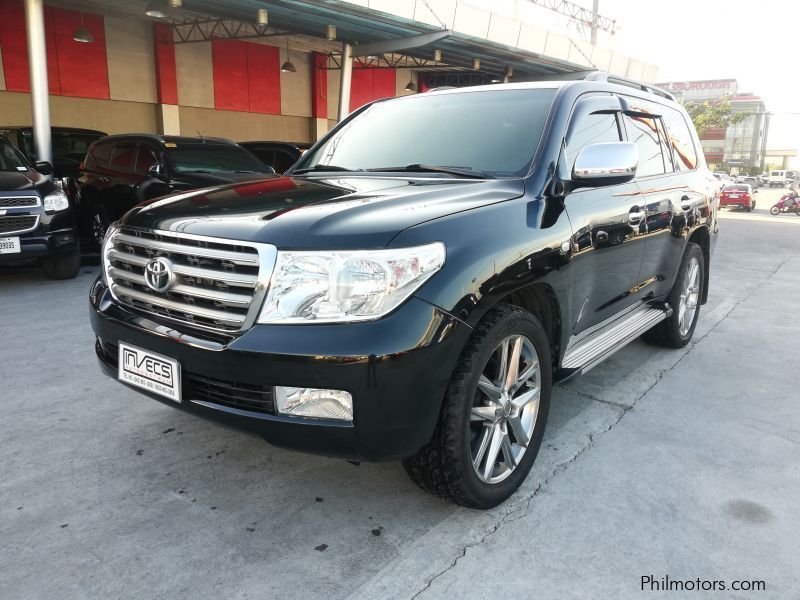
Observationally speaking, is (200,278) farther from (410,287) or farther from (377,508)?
(377,508)

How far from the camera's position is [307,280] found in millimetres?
2029

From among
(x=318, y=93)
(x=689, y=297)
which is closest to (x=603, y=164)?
(x=689, y=297)

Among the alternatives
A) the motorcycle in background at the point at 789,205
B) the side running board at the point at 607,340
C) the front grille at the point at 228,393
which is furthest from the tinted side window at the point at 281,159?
the motorcycle in background at the point at 789,205

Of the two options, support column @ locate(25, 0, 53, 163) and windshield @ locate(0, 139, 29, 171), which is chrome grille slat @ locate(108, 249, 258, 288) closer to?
windshield @ locate(0, 139, 29, 171)

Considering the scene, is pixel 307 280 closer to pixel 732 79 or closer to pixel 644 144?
pixel 644 144

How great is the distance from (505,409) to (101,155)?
7.96m

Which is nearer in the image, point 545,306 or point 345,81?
point 545,306

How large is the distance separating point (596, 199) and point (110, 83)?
1869 centimetres

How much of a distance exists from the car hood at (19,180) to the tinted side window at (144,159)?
1211mm

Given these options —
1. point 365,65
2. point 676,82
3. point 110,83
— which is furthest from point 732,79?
point 110,83

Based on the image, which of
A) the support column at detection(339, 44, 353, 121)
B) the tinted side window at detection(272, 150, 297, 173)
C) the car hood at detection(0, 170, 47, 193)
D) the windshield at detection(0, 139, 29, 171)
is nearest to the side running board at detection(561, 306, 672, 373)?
the car hood at detection(0, 170, 47, 193)

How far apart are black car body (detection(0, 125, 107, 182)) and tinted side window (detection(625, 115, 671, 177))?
33.5 feet

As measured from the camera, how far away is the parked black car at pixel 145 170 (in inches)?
302

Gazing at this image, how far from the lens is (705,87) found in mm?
96062
